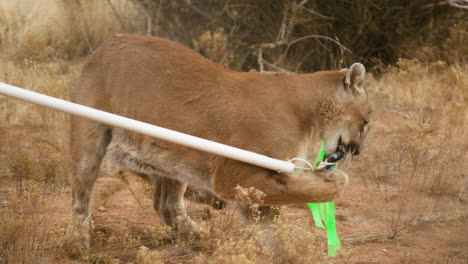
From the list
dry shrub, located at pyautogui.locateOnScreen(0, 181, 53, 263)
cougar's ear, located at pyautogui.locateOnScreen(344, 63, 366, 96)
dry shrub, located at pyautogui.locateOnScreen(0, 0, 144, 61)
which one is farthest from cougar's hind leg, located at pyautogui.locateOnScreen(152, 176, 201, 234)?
dry shrub, located at pyautogui.locateOnScreen(0, 0, 144, 61)

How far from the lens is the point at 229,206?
4594mm

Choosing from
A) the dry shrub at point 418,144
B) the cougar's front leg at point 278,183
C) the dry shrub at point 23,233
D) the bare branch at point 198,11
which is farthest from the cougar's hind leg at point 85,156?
the bare branch at point 198,11

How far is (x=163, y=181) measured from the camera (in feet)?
16.3

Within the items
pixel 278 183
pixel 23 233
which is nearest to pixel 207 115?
pixel 278 183

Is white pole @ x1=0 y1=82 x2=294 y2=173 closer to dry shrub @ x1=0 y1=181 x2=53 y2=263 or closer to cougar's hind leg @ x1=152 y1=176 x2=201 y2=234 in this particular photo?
dry shrub @ x1=0 y1=181 x2=53 y2=263

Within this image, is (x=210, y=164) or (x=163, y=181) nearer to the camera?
(x=210, y=164)

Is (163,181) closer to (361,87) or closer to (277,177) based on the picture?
(277,177)

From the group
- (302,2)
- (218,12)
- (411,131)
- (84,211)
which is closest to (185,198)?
(84,211)

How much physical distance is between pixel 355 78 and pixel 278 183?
910 mm

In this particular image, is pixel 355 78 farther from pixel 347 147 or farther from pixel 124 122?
pixel 124 122

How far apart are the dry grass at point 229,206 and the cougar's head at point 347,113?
0.64 metres

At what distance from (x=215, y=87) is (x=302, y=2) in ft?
13.4

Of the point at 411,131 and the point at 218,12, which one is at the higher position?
the point at 218,12

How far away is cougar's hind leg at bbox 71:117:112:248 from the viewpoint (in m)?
4.36
